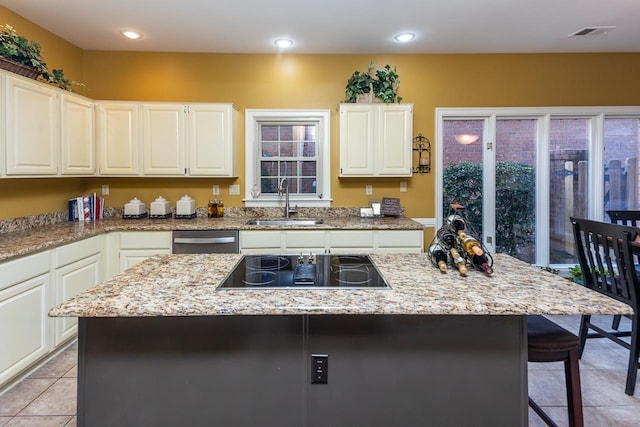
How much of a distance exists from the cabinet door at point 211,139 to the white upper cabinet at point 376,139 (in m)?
1.16

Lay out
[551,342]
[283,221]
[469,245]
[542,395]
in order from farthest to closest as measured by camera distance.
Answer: [283,221], [542,395], [469,245], [551,342]

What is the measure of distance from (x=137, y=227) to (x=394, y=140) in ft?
8.58

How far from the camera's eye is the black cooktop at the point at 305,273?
59.9 inches

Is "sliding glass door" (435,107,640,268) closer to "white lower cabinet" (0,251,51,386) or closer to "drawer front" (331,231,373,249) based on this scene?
"drawer front" (331,231,373,249)

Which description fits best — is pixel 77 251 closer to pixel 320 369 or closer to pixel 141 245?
pixel 141 245

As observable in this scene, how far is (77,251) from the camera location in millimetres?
2881

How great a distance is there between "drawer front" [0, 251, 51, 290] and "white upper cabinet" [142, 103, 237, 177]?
1404mm

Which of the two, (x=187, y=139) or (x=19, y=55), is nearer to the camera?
(x=19, y=55)

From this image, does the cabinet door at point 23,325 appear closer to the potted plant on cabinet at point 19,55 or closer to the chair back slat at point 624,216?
the potted plant on cabinet at point 19,55

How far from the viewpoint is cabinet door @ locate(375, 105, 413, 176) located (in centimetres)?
374

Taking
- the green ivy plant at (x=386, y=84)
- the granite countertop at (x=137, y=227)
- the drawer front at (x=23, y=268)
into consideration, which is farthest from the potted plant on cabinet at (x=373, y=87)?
the drawer front at (x=23, y=268)

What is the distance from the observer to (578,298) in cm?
135

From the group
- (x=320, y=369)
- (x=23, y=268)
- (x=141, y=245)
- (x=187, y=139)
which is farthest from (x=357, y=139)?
(x=23, y=268)

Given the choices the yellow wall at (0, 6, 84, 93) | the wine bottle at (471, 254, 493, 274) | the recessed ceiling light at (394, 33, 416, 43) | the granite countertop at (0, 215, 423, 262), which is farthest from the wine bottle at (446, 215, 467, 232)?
the yellow wall at (0, 6, 84, 93)
